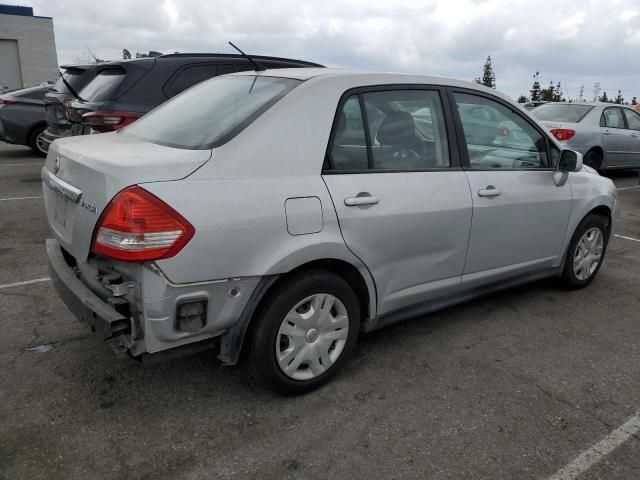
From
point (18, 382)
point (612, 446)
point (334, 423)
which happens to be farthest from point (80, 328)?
point (612, 446)

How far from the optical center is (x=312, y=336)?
288 cm

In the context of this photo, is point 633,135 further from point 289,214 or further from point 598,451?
point 289,214

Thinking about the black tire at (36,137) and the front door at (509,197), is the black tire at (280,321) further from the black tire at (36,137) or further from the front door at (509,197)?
the black tire at (36,137)

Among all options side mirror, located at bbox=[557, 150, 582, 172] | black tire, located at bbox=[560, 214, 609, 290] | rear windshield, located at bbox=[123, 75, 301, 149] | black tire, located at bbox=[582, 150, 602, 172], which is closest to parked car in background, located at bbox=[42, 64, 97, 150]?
rear windshield, located at bbox=[123, 75, 301, 149]

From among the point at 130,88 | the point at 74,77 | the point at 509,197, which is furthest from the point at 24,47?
the point at 509,197

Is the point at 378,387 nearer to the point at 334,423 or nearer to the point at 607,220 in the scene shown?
the point at 334,423

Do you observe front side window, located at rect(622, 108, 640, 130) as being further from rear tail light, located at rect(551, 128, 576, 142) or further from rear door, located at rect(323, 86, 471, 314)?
rear door, located at rect(323, 86, 471, 314)

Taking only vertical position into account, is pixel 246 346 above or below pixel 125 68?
below

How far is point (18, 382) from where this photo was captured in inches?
117

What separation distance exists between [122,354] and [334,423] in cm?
107

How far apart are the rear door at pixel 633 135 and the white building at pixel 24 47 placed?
3274cm

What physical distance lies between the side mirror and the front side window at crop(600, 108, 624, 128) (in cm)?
734

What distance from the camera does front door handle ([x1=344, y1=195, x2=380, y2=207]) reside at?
2832 mm

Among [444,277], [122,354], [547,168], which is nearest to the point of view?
[122,354]
